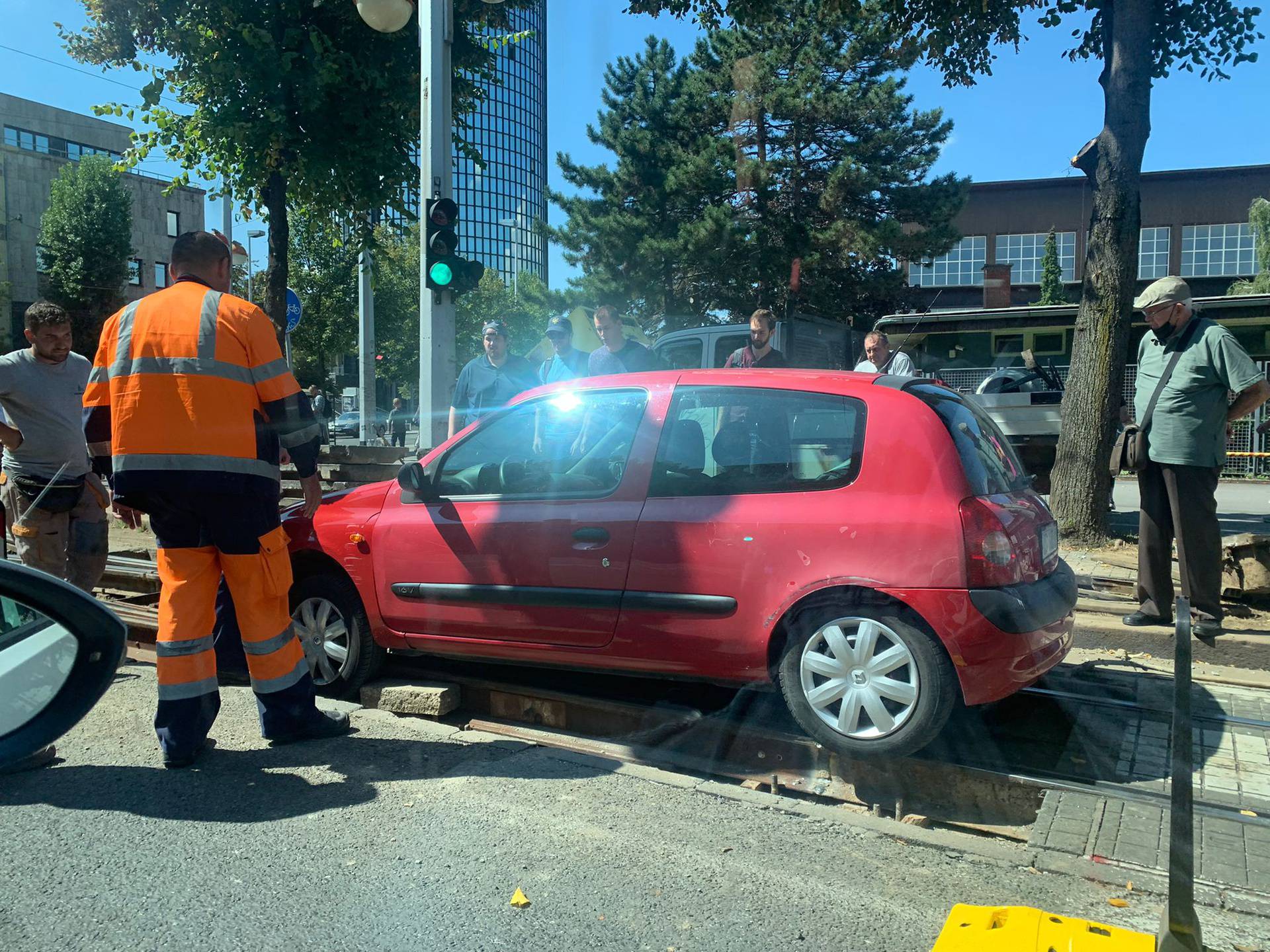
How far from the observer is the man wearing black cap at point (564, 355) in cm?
888

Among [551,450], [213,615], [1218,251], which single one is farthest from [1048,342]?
[1218,251]

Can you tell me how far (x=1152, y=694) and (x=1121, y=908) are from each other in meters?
2.28

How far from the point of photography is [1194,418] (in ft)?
18.0

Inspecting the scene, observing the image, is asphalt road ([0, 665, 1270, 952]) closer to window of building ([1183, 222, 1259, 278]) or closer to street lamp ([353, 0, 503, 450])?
street lamp ([353, 0, 503, 450])

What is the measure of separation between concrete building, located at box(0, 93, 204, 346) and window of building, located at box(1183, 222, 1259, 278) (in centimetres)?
4337

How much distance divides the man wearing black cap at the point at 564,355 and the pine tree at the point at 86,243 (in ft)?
143

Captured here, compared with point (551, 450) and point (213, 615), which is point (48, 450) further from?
point (551, 450)

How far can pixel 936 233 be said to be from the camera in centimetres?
2527

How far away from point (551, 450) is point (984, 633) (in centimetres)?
211

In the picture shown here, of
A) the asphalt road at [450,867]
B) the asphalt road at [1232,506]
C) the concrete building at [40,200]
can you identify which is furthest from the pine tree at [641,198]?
the concrete building at [40,200]

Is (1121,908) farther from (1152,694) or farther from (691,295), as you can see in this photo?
(691,295)

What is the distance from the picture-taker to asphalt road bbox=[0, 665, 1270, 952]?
2.76 m

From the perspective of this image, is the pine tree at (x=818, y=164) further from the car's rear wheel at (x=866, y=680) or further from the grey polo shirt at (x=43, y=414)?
the car's rear wheel at (x=866, y=680)

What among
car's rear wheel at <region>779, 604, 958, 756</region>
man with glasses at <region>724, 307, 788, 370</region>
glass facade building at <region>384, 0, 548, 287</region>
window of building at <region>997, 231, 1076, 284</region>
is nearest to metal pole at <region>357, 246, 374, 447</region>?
glass facade building at <region>384, 0, 548, 287</region>
